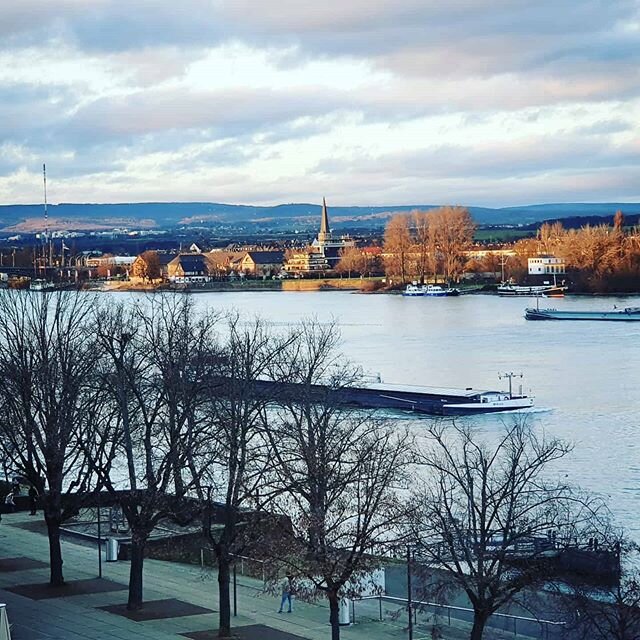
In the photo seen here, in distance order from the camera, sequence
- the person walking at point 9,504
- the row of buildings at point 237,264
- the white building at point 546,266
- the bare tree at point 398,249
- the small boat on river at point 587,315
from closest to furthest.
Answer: the person walking at point 9,504 < the small boat on river at point 587,315 < the white building at point 546,266 < the bare tree at point 398,249 < the row of buildings at point 237,264

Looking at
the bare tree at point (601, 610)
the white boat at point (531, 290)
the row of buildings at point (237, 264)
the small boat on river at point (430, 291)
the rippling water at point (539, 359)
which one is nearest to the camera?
the bare tree at point (601, 610)

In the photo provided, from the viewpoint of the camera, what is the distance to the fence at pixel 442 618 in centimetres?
861

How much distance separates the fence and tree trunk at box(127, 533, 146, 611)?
1.47 metres

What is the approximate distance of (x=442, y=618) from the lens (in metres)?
9.11

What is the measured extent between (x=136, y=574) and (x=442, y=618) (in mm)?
2123

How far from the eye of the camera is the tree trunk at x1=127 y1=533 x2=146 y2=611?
29.8 ft

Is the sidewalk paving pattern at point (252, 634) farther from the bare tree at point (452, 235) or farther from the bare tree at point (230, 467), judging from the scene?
the bare tree at point (452, 235)

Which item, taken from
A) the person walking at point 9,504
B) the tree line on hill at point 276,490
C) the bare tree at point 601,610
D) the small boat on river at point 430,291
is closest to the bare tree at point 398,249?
the small boat on river at point 430,291

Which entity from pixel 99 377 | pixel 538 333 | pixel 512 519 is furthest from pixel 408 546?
pixel 538 333

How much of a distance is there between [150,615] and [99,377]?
119 inches

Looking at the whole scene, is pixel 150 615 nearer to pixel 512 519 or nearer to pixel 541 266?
pixel 512 519

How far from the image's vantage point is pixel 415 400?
22.9 metres

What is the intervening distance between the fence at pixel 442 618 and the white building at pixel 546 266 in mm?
56217

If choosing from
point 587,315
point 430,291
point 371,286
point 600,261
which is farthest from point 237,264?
point 587,315
